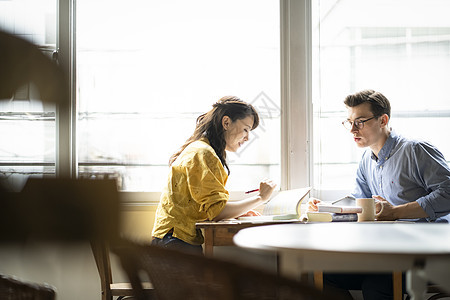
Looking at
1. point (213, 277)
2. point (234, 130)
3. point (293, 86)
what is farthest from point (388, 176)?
point (213, 277)

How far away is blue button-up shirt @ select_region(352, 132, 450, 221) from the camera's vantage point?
99.0 inches

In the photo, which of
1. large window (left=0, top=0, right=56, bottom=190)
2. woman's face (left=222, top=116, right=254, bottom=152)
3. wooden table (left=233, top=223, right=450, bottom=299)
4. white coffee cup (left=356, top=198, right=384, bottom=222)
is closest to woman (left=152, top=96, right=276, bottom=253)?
woman's face (left=222, top=116, right=254, bottom=152)

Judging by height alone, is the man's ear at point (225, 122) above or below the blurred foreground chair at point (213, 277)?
above

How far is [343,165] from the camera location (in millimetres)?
3316

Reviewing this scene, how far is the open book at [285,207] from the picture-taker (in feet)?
8.61

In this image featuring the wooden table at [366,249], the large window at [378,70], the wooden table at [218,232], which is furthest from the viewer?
the large window at [378,70]


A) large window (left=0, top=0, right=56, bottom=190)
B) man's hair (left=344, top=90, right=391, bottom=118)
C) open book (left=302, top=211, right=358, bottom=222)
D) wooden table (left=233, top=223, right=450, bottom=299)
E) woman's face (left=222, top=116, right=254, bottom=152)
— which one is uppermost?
man's hair (left=344, top=90, right=391, bottom=118)

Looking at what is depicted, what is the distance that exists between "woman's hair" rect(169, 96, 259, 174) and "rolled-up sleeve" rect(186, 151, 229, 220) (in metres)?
0.18

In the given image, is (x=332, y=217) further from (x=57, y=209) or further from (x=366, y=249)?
(x=57, y=209)

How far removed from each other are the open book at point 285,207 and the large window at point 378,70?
0.60 metres

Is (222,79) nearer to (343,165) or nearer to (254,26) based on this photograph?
(254,26)

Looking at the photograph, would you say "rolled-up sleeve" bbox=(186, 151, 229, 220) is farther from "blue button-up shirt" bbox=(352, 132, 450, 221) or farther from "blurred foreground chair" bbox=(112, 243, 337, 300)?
"blurred foreground chair" bbox=(112, 243, 337, 300)

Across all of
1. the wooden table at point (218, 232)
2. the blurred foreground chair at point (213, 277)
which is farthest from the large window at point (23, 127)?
the wooden table at point (218, 232)

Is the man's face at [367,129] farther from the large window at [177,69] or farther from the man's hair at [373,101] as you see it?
the large window at [177,69]
